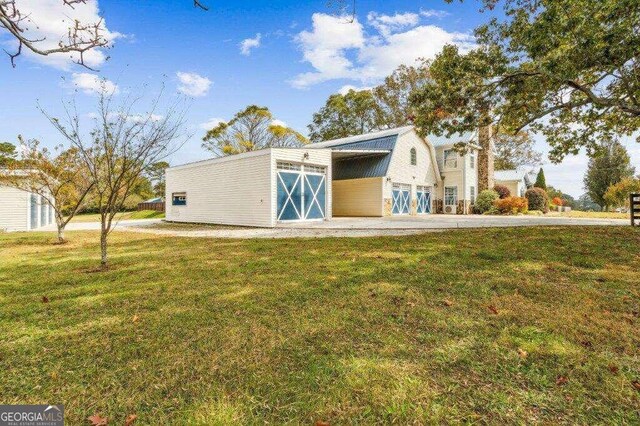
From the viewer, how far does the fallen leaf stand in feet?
6.00

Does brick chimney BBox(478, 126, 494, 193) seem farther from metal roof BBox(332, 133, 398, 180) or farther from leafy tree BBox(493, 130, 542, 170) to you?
leafy tree BBox(493, 130, 542, 170)

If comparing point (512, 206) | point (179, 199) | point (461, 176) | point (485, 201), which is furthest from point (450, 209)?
point (179, 199)

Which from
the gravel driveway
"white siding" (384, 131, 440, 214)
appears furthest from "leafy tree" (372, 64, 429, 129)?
the gravel driveway

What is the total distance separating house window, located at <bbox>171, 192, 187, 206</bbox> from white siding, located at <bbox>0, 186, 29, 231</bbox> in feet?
23.8

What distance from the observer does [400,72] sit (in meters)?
32.8

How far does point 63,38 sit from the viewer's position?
312cm

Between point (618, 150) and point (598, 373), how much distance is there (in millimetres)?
43988

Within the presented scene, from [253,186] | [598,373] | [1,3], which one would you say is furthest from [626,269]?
[253,186]

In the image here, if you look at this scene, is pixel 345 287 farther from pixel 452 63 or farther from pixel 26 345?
pixel 452 63

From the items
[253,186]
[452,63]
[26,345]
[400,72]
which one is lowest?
[26,345]

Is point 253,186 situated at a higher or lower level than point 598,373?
higher

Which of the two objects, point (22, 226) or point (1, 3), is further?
point (22, 226)

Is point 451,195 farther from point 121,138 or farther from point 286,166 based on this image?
point 121,138

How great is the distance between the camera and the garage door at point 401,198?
21.6 metres
